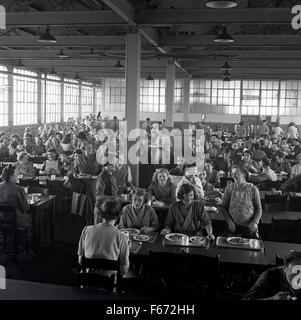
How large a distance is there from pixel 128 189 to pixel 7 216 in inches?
86.1

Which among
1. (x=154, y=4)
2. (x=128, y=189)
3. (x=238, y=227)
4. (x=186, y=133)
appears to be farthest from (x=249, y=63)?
(x=238, y=227)

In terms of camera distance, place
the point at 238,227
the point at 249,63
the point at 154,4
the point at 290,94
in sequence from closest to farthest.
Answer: the point at 238,227 → the point at 154,4 → the point at 249,63 → the point at 290,94

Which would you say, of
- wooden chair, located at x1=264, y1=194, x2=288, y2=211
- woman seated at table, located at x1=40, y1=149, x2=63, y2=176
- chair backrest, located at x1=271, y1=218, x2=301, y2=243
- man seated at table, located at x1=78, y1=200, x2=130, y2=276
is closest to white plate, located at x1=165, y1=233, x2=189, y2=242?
man seated at table, located at x1=78, y1=200, x2=130, y2=276

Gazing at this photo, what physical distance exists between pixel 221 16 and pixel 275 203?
4.14m

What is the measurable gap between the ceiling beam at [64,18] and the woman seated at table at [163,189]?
3782mm

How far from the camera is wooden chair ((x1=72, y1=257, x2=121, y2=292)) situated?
3781mm

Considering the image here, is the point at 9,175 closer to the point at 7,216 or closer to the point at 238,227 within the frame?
the point at 7,216

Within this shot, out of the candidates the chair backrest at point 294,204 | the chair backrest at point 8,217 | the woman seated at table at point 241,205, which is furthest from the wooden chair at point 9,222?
the chair backrest at point 294,204

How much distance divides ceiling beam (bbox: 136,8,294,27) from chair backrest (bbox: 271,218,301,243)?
14.9 feet

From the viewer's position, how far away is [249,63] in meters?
18.0

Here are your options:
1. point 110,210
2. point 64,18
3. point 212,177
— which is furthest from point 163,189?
point 64,18

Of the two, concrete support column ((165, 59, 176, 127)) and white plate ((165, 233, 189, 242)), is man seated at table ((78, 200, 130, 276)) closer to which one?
white plate ((165, 233, 189, 242))

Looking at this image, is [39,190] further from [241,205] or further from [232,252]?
[232,252]

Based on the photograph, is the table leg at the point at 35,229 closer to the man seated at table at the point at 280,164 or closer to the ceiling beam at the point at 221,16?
the ceiling beam at the point at 221,16
